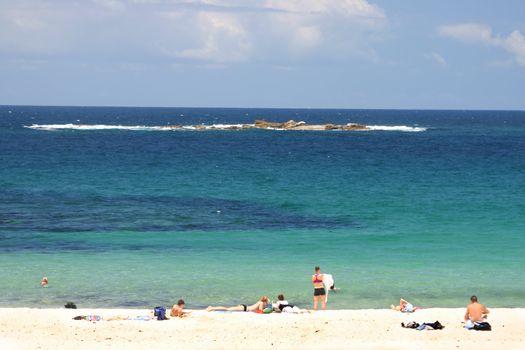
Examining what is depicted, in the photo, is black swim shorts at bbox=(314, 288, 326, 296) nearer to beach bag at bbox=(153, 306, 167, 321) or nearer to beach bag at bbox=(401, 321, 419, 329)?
beach bag at bbox=(401, 321, 419, 329)

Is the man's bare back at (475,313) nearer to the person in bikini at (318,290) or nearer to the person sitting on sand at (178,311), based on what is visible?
the person in bikini at (318,290)

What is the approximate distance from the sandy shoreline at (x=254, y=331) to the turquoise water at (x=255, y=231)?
316 centimetres

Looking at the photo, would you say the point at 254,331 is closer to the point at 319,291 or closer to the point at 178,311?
the point at 178,311

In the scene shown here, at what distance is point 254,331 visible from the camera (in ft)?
75.3

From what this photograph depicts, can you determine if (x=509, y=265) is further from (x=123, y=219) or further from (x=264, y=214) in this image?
(x=123, y=219)

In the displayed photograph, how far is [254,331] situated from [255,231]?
17493 millimetres

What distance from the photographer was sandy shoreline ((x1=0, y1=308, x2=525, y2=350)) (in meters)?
21.7

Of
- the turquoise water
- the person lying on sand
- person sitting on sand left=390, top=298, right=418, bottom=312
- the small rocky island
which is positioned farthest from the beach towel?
the small rocky island

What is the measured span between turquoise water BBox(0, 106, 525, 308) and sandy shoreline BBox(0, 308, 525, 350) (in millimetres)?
3163

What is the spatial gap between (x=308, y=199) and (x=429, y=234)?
42.4 ft

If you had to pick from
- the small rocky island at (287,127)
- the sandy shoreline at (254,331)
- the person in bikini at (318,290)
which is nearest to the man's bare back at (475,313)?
the sandy shoreline at (254,331)

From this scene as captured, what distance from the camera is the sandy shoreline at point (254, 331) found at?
21656 mm

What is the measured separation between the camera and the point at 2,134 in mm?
123688

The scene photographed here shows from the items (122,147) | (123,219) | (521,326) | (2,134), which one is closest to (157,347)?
(521,326)
